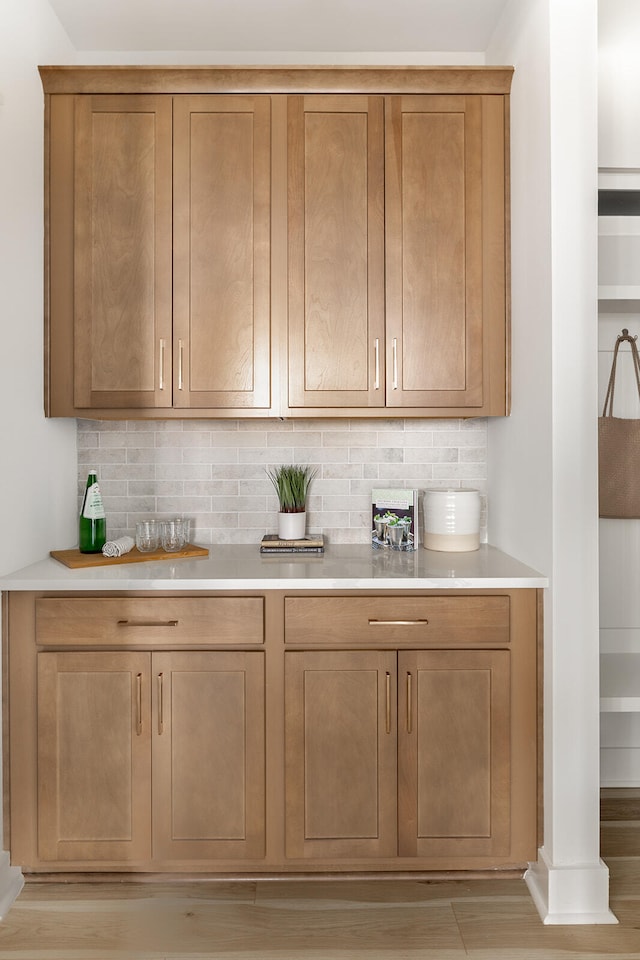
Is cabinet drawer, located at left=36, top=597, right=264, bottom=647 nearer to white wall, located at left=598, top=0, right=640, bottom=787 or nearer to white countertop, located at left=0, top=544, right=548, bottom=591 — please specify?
white countertop, located at left=0, top=544, right=548, bottom=591

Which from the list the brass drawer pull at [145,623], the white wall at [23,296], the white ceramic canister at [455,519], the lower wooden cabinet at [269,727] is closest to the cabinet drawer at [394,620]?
the lower wooden cabinet at [269,727]

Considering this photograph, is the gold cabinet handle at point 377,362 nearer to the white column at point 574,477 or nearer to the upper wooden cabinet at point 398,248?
the upper wooden cabinet at point 398,248

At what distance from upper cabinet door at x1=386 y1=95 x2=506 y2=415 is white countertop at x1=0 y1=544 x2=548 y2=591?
22.6 inches

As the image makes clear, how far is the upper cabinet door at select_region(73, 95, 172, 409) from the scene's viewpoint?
2.37 meters

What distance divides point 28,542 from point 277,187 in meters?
1.46

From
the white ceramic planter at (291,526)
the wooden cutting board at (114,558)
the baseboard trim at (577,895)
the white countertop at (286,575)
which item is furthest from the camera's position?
the white ceramic planter at (291,526)

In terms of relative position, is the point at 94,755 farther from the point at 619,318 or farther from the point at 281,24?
the point at 281,24

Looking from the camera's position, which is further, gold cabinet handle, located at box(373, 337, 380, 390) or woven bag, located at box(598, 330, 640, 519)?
woven bag, located at box(598, 330, 640, 519)

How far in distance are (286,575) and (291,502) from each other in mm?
548

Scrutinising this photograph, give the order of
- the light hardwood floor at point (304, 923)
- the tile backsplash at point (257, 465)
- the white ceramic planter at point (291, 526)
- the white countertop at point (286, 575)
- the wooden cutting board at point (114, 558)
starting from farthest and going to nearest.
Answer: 1. the tile backsplash at point (257, 465)
2. the white ceramic planter at point (291, 526)
3. the wooden cutting board at point (114, 558)
4. the white countertop at point (286, 575)
5. the light hardwood floor at point (304, 923)

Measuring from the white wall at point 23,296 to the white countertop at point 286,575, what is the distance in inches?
6.6

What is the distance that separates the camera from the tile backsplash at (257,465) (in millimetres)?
2729

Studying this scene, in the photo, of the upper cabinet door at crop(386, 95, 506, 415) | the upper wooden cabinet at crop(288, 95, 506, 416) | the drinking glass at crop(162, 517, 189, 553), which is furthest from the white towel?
the upper cabinet door at crop(386, 95, 506, 415)

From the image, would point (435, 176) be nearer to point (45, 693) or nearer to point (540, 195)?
point (540, 195)
